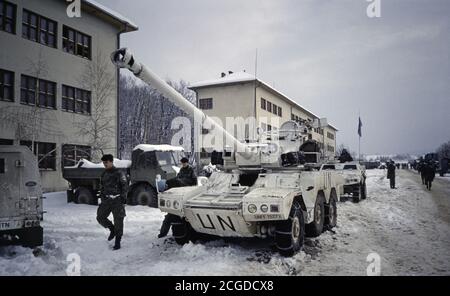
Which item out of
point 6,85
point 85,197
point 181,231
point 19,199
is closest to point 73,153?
point 6,85

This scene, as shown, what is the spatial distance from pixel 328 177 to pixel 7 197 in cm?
664

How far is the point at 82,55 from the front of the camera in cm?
1952

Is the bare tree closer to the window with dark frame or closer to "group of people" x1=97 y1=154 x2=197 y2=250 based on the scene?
"group of people" x1=97 y1=154 x2=197 y2=250

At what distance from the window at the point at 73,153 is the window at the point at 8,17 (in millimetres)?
5886

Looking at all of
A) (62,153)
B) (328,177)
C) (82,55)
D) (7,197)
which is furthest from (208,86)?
(7,197)

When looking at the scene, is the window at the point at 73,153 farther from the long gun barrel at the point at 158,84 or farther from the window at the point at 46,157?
the long gun barrel at the point at 158,84

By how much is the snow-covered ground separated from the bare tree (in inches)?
404

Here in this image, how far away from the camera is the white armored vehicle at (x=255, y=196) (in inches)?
227

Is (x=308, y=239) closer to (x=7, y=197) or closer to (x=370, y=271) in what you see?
(x=370, y=271)

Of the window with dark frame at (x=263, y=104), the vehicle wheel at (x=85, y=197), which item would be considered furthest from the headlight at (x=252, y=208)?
the window with dark frame at (x=263, y=104)

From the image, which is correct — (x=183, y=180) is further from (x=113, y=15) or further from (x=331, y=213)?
(x=113, y=15)

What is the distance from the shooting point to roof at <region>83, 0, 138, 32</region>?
19.1m

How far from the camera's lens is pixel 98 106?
64.6 feet
